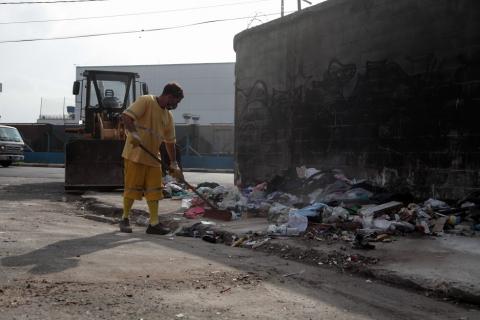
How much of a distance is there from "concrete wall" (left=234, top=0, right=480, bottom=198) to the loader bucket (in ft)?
9.45

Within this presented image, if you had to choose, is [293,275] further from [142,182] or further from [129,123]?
[129,123]

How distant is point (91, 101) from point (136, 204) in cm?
531

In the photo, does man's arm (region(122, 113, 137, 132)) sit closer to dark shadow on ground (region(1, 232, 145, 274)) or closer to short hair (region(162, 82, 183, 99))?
short hair (region(162, 82, 183, 99))

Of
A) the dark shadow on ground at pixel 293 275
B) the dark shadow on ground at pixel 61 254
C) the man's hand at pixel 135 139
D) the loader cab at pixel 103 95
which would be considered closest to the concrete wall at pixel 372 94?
the dark shadow on ground at pixel 293 275

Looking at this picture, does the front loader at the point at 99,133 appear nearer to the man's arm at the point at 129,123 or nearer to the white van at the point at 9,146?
the man's arm at the point at 129,123

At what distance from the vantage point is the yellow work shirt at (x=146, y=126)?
21.8 ft

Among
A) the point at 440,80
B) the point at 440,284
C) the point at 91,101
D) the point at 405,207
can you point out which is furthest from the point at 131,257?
the point at 91,101

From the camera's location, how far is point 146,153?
6.66 metres

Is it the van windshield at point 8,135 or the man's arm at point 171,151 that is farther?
the van windshield at point 8,135

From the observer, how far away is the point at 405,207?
7102 millimetres

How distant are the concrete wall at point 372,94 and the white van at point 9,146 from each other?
51.2 ft

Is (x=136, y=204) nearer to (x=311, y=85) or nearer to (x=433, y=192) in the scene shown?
(x=311, y=85)

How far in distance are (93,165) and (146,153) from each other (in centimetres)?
543

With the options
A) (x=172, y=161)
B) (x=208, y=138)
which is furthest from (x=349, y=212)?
(x=208, y=138)
